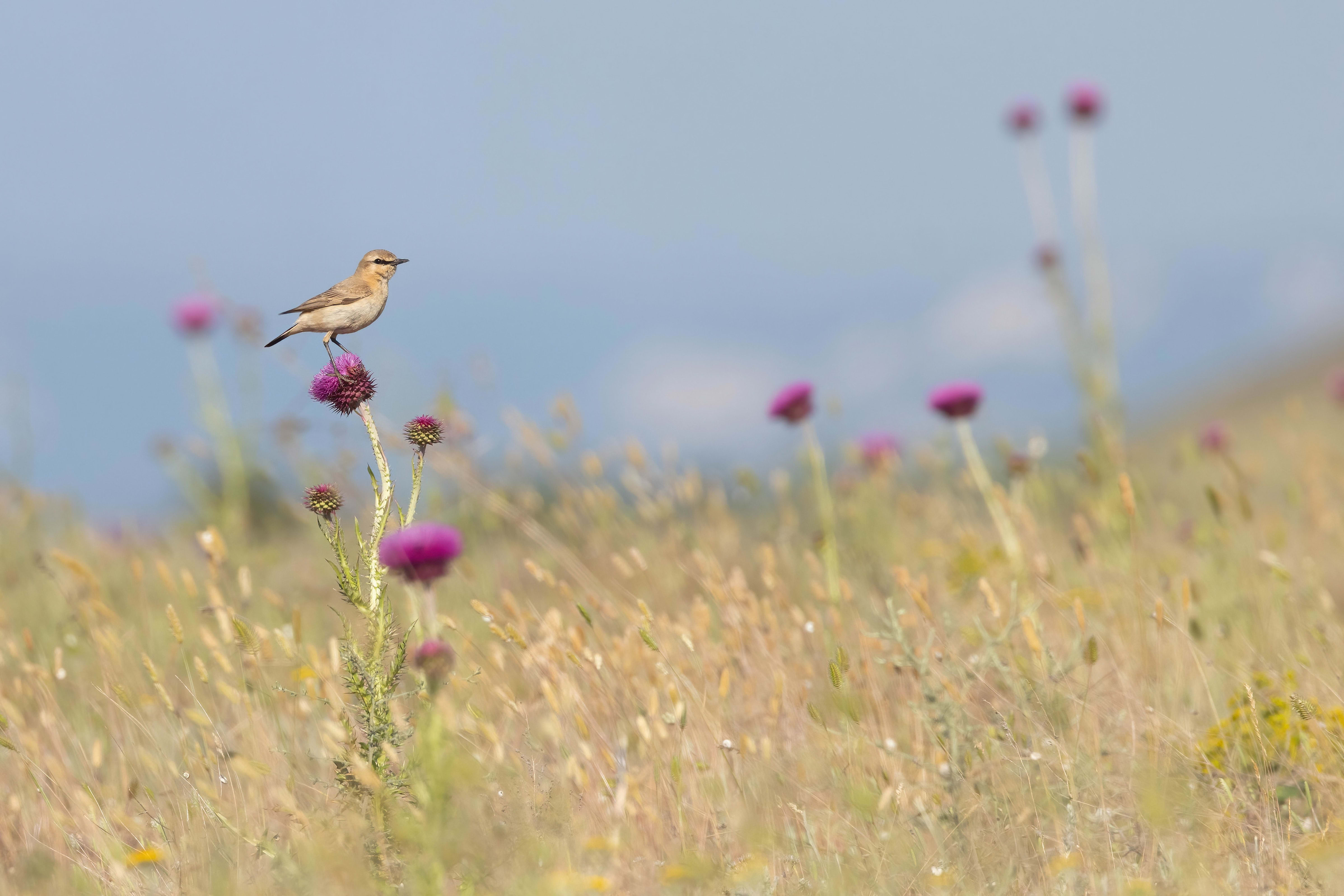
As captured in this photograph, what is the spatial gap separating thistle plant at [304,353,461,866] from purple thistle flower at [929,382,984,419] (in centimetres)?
239

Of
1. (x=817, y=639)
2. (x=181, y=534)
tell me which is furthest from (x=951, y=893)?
(x=181, y=534)

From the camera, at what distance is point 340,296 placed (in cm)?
251

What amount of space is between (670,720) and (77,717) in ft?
8.50

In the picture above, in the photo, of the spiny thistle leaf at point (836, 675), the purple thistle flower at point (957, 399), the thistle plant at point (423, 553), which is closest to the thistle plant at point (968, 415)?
the purple thistle flower at point (957, 399)

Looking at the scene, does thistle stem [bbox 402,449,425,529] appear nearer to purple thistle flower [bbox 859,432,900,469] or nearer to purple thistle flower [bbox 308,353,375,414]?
purple thistle flower [bbox 308,353,375,414]

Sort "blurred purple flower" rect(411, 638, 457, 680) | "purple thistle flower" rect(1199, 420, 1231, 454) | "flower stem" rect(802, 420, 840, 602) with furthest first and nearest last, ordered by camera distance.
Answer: "purple thistle flower" rect(1199, 420, 1231, 454)
"flower stem" rect(802, 420, 840, 602)
"blurred purple flower" rect(411, 638, 457, 680)

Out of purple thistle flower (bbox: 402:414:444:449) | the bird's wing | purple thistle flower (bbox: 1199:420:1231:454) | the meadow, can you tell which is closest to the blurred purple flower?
the meadow

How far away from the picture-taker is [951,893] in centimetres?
226

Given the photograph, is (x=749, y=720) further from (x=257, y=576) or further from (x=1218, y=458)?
(x=1218, y=458)

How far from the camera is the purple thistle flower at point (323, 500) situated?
250 centimetres

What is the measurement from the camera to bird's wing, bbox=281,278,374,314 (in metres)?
2.50

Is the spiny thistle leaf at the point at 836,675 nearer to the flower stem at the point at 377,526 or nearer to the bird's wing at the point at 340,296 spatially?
the flower stem at the point at 377,526

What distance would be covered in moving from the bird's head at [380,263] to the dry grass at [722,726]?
89 centimetres

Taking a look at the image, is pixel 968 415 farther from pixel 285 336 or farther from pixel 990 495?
pixel 285 336
